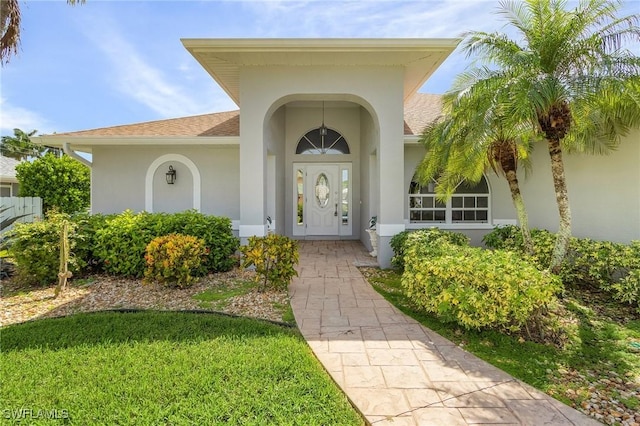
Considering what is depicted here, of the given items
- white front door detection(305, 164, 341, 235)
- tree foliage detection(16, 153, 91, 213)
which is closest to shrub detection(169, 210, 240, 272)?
white front door detection(305, 164, 341, 235)

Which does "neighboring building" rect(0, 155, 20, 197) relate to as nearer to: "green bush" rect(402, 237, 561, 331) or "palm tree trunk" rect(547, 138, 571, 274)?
"green bush" rect(402, 237, 561, 331)

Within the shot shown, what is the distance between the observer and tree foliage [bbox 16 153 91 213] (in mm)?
15688

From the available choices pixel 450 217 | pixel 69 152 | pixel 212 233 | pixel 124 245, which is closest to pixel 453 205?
pixel 450 217

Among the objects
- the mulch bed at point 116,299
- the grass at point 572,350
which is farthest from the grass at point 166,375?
→ the grass at point 572,350

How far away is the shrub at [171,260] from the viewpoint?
5.67 m

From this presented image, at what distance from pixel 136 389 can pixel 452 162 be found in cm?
606

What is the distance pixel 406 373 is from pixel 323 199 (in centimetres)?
863

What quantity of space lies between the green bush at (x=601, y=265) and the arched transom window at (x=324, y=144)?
694 cm

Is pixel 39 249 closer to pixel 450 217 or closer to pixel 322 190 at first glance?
pixel 322 190

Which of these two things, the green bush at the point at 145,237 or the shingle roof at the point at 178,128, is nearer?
the green bush at the point at 145,237

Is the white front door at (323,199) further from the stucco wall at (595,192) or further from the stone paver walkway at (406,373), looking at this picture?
the stone paver walkway at (406,373)

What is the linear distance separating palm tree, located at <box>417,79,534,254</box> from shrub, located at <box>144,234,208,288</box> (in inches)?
210

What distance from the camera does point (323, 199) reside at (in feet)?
37.8

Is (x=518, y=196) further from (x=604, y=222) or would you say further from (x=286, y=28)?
(x=286, y=28)
